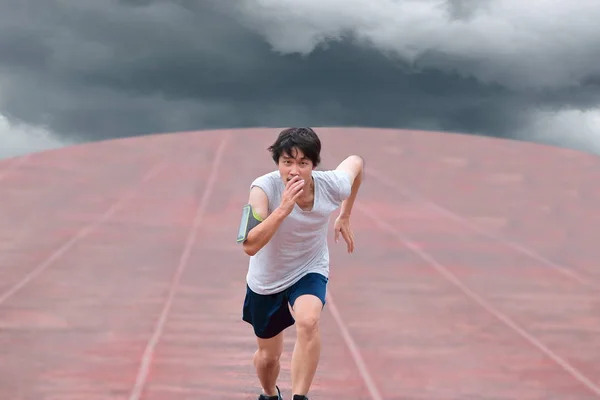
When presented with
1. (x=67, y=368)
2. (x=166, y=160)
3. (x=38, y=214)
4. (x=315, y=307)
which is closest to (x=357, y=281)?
(x=67, y=368)

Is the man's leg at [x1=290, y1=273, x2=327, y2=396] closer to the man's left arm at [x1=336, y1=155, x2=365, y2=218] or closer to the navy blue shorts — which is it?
the navy blue shorts

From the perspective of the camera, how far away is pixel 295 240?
3.23 meters

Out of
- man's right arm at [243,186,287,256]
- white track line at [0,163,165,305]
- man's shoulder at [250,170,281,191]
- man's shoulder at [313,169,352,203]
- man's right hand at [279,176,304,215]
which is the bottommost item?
man's right arm at [243,186,287,256]

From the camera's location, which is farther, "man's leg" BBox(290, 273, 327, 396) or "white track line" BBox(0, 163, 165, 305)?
"white track line" BBox(0, 163, 165, 305)

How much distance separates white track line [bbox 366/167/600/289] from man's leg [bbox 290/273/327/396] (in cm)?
400

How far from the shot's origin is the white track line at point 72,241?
610 cm

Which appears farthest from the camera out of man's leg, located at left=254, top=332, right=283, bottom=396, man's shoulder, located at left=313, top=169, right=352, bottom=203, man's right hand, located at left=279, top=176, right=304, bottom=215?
man's leg, located at left=254, top=332, right=283, bottom=396

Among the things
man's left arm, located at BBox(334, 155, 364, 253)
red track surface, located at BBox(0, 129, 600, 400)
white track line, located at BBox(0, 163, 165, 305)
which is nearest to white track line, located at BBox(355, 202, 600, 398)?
red track surface, located at BBox(0, 129, 600, 400)

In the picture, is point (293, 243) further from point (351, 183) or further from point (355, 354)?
point (355, 354)

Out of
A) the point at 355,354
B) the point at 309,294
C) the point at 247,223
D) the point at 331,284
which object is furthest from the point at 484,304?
the point at 247,223

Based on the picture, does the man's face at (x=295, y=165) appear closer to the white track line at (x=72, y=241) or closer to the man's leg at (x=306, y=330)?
the man's leg at (x=306, y=330)

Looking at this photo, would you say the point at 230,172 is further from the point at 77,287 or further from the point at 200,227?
the point at 77,287

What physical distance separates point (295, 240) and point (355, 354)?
1682mm

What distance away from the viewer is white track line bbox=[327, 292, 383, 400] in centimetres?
418
